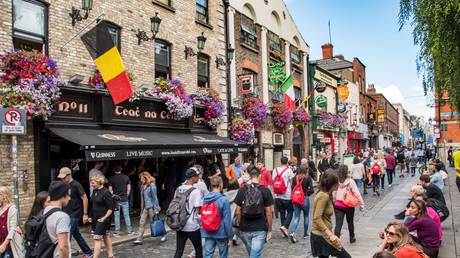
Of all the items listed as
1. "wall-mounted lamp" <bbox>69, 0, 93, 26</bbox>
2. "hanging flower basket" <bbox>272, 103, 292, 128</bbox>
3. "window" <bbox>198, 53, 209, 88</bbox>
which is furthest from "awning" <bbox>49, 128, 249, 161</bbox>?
"hanging flower basket" <bbox>272, 103, 292, 128</bbox>

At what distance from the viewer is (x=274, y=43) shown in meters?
22.8

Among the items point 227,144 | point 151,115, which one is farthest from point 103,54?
point 227,144

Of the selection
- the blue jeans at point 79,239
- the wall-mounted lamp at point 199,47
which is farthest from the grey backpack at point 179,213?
the wall-mounted lamp at point 199,47

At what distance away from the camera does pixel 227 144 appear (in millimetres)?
14766

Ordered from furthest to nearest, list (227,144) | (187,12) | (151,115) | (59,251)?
1. (187,12)
2. (227,144)
3. (151,115)
4. (59,251)

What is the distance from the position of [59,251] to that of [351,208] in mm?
5879

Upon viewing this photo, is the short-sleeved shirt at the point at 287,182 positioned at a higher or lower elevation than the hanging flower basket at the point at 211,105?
lower

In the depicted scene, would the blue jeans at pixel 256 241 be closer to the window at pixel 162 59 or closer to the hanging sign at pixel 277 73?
the window at pixel 162 59

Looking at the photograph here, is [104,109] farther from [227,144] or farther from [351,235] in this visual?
[351,235]

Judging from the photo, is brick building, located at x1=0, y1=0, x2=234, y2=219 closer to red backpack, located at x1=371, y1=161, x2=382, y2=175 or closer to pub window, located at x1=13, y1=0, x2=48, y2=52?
pub window, located at x1=13, y1=0, x2=48, y2=52

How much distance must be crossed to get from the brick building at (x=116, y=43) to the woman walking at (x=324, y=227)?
6.77 metres

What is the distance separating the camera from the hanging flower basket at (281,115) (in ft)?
70.3

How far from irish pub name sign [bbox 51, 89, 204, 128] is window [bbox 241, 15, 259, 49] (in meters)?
6.59

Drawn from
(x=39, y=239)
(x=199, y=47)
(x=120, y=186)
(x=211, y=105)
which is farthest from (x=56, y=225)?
(x=199, y=47)
